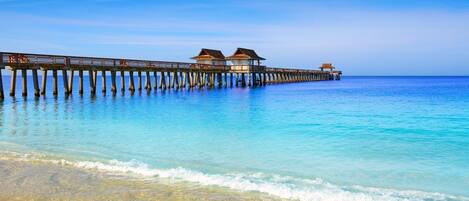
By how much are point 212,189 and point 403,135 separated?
866 cm

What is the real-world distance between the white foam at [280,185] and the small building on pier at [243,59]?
45441 mm

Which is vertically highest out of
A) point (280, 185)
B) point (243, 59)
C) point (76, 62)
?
point (243, 59)

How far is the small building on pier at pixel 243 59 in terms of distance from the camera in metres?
54.0

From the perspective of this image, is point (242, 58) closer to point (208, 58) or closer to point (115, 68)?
point (208, 58)

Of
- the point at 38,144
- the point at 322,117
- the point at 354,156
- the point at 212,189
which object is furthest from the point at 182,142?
the point at 322,117

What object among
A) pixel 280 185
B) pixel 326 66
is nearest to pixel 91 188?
pixel 280 185

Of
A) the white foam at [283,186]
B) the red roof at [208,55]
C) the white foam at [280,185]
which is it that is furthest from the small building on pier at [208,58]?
the white foam at [283,186]

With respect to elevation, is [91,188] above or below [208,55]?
below

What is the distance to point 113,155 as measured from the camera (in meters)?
10.3

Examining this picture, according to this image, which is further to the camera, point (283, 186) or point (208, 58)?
point (208, 58)

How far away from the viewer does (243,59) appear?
2131 inches

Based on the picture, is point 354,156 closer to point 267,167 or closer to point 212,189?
point 267,167

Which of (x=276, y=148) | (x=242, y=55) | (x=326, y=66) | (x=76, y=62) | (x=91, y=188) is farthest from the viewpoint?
(x=326, y=66)

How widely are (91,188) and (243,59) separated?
47.5m
